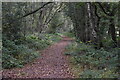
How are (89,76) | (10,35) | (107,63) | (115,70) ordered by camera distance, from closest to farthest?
1. (89,76)
2. (115,70)
3. (107,63)
4. (10,35)

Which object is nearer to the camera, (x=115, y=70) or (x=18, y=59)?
(x=115, y=70)

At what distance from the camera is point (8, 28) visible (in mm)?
11820

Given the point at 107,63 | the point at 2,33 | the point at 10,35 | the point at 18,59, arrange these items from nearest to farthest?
the point at 107,63 → the point at 18,59 → the point at 2,33 → the point at 10,35

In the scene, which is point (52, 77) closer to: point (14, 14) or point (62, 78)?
point (62, 78)

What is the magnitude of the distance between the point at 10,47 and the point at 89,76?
6.69 m

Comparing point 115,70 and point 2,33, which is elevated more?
point 2,33

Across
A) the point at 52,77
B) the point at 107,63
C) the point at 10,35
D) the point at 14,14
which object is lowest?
the point at 52,77

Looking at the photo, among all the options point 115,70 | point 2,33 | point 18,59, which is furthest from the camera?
point 2,33

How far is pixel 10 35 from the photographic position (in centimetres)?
1243

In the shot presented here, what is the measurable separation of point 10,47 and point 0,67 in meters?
3.02

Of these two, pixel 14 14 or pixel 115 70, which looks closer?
pixel 115 70

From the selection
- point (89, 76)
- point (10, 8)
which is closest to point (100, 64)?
point (89, 76)

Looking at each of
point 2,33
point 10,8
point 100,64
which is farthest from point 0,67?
point 10,8

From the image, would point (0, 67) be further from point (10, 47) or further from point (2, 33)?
point (2, 33)
